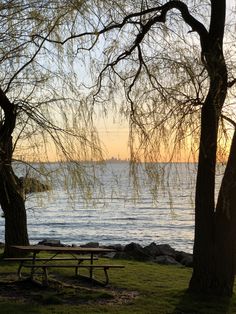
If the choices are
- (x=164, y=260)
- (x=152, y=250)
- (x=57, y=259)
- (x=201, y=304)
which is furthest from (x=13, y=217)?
(x=201, y=304)

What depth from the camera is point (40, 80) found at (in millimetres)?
10055

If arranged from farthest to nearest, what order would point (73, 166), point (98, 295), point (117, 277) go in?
point (117, 277) < point (73, 166) < point (98, 295)

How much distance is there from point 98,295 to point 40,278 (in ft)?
5.46

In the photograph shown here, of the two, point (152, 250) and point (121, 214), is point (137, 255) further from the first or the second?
point (121, 214)

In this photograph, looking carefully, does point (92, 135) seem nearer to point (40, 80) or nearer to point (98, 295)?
point (40, 80)

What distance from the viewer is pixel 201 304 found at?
27.5 ft

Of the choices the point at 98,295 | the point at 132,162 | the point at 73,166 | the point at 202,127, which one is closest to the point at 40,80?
the point at 73,166

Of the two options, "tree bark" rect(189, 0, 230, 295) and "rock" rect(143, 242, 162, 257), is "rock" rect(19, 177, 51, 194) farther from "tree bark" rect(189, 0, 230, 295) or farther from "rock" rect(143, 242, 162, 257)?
"rock" rect(143, 242, 162, 257)

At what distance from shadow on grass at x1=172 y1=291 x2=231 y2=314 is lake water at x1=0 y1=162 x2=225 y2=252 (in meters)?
1.32

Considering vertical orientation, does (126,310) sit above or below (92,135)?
below

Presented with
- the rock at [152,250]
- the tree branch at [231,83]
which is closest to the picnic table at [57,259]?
the tree branch at [231,83]

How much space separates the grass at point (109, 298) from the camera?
7.77 m

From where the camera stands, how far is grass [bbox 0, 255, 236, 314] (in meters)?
7.77

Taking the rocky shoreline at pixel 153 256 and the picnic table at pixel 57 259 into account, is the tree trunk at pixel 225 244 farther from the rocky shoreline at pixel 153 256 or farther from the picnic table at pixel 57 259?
the rocky shoreline at pixel 153 256
